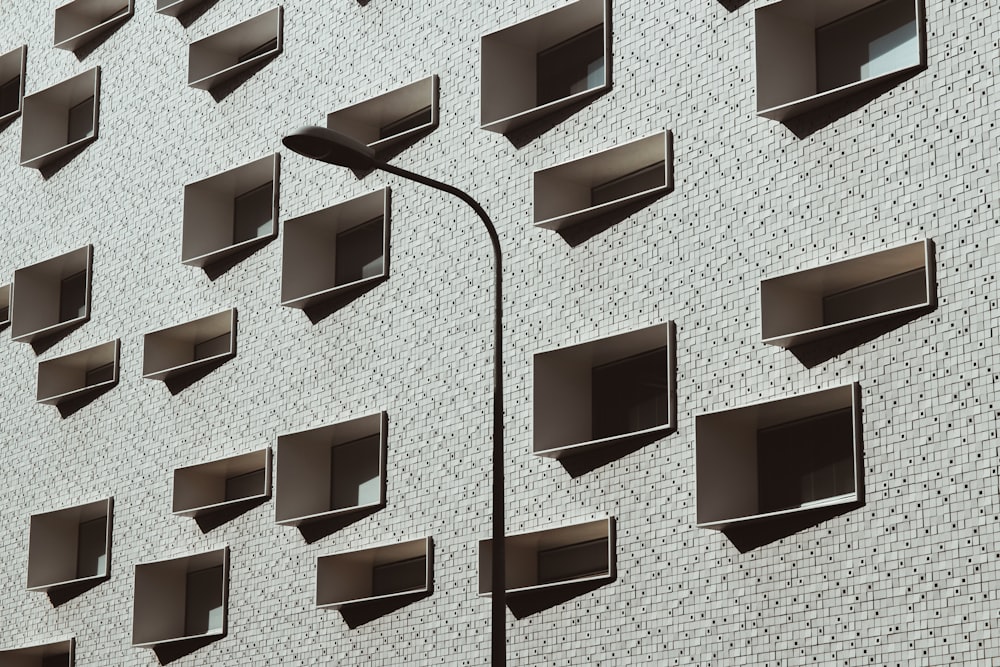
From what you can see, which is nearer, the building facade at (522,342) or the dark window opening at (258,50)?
the building facade at (522,342)

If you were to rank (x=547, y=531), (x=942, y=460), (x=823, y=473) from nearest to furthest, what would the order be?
(x=942, y=460) → (x=823, y=473) → (x=547, y=531)

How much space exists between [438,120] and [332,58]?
2.74 meters

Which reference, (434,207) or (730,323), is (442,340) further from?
(730,323)

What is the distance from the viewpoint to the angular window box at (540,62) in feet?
70.0

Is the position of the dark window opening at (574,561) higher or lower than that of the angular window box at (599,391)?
lower

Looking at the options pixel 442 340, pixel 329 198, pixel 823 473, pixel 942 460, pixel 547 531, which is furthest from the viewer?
pixel 329 198

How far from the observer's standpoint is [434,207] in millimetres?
22094

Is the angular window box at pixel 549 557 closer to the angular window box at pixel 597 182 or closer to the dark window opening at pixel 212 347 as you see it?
the angular window box at pixel 597 182

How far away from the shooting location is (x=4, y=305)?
31.0 m

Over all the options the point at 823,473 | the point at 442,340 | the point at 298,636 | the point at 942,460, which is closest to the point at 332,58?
the point at 442,340

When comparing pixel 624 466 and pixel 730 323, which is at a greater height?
pixel 730 323

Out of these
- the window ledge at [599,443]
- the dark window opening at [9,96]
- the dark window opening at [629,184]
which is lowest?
the window ledge at [599,443]

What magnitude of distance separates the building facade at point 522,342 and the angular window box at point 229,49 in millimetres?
58

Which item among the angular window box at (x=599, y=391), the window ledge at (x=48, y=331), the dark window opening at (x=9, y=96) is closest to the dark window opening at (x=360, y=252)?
the angular window box at (x=599, y=391)
